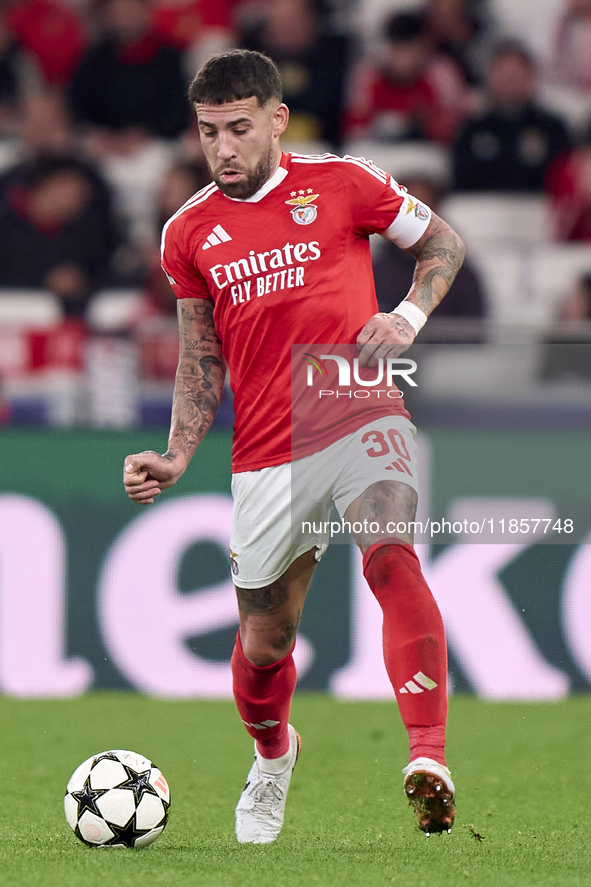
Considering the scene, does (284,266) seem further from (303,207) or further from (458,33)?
(458,33)

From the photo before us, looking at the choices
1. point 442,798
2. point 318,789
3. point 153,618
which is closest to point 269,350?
point 442,798

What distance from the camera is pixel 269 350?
436cm

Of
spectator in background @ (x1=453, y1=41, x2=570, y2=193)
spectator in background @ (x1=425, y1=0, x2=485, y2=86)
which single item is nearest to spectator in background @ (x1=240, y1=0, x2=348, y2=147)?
spectator in background @ (x1=425, y1=0, x2=485, y2=86)

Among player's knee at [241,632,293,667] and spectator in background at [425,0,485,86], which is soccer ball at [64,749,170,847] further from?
spectator in background at [425,0,485,86]

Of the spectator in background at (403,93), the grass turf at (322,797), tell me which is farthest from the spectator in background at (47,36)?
the grass turf at (322,797)

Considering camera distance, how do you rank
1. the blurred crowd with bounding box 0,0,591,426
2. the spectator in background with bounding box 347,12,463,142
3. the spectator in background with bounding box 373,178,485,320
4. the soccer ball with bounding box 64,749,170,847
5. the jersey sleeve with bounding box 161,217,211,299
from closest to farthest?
the soccer ball with bounding box 64,749,170,847, the jersey sleeve with bounding box 161,217,211,299, the spectator in background with bounding box 373,178,485,320, the blurred crowd with bounding box 0,0,591,426, the spectator in background with bounding box 347,12,463,142

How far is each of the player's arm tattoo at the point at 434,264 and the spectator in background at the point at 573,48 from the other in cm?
667

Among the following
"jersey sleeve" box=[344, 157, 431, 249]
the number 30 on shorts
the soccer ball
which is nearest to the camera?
the number 30 on shorts

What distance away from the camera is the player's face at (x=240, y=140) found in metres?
4.23

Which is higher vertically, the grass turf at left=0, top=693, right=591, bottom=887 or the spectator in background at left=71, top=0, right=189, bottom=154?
the spectator in background at left=71, top=0, right=189, bottom=154

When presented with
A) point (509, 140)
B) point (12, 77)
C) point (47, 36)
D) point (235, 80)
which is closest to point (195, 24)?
point (47, 36)

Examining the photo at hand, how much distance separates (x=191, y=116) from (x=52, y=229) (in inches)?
68.3

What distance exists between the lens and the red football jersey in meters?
4.32

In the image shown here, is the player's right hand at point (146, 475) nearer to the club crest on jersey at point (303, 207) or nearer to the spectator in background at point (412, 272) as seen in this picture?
the club crest on jersey at point (303, 207)
